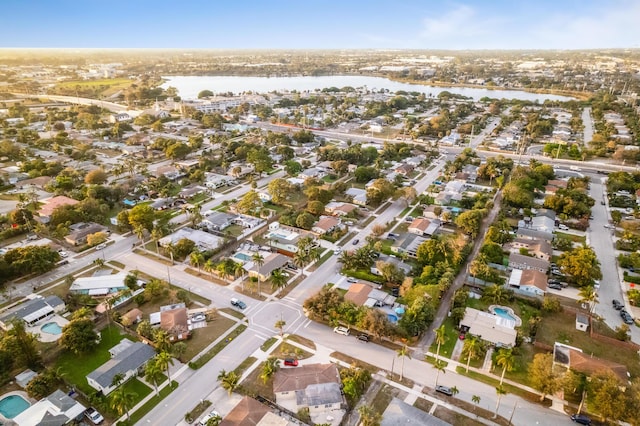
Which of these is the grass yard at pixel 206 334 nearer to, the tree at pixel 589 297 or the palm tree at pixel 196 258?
the palm tree at pixel 196 258

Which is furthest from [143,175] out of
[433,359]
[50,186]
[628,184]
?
[628,184]

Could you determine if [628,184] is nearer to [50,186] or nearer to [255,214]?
[255,214]

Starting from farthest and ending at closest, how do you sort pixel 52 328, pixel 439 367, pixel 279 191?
pixel 279 191 → pixel 52 328 → pixel 439 367

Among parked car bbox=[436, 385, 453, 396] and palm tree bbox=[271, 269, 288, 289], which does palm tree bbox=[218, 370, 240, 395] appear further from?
parked car bbox=[436, 385, 453, 396]

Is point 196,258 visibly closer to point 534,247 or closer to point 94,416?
point 94,416

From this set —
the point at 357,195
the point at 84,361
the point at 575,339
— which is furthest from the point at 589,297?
the point at 84,361

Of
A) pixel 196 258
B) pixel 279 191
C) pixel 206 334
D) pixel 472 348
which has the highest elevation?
pixel 279 191

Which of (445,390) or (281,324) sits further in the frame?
(281,324)
